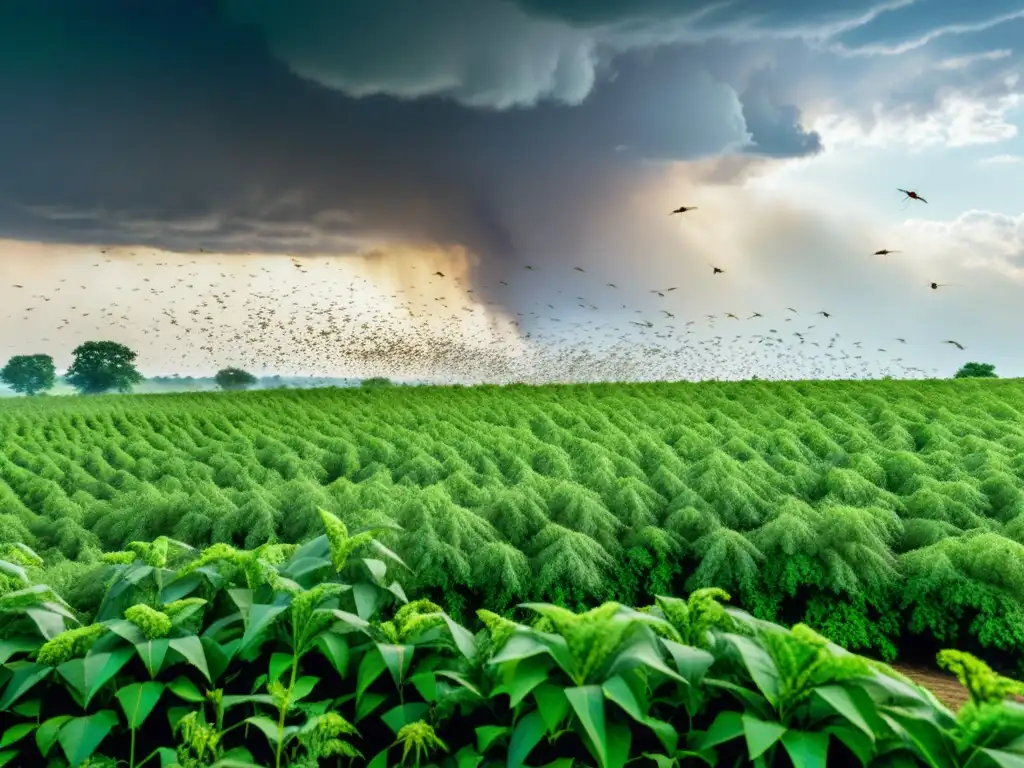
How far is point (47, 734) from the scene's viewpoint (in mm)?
2777

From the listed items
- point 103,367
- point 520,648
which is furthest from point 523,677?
point 103,367

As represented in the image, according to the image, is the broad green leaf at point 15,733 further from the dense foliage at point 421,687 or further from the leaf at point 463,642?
the leaf at point 463,642

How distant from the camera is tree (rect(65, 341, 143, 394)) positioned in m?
39.0

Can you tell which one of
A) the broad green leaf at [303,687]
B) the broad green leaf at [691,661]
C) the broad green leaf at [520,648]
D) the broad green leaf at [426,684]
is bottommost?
A: the broad green leaf at [303,687]

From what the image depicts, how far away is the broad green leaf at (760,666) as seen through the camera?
2.43 metres

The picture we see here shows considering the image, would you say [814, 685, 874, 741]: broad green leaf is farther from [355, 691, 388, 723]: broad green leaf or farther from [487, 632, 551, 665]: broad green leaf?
Answer: [355, 691, 388, 723]: broad green leaf

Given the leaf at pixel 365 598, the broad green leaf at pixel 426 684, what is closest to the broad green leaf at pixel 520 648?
the broad green leaf at pixel 426 684

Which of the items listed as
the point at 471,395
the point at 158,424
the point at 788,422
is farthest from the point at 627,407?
the point at 158,424

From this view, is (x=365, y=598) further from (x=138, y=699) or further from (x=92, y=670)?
(x=92, y=670)

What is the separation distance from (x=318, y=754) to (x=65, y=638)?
39.6 inches

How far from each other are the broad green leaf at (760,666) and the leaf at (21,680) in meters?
2.30

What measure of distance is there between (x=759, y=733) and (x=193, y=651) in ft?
6.00

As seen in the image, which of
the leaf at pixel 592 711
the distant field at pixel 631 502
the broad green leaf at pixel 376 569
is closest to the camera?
the leaf at pixel 592 711

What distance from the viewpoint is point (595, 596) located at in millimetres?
7055
